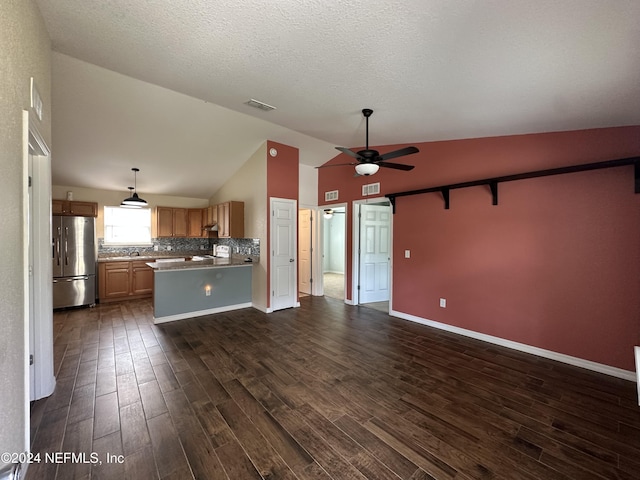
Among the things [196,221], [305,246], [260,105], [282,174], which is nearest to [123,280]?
[196,221]

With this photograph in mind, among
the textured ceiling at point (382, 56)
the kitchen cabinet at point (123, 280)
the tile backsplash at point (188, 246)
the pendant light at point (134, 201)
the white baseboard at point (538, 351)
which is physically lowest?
the white baseboard at point (538, 351)

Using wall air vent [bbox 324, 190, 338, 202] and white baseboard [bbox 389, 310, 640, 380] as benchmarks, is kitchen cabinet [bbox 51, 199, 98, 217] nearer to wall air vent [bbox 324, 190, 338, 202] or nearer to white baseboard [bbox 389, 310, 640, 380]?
wall air vent [bbox 324, 190, 338, 202]

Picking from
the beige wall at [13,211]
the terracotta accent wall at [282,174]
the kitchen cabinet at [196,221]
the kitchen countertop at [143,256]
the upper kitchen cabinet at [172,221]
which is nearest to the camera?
Result: the beige wall at [13,211]

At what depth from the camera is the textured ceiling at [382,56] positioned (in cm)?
167

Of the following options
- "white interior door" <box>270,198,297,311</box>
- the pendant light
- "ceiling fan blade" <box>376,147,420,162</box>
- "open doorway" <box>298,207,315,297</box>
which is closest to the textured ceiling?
"ceiling fan blade" <box>376,147,420,162</box>

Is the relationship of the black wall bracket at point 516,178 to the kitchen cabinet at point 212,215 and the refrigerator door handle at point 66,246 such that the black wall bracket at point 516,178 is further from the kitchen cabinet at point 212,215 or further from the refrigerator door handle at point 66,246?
the refrigerator door handle at point 66,246

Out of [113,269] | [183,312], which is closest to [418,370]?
[183,312]

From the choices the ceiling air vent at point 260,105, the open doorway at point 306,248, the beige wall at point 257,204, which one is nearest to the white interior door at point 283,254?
the beige wall at point 257,204

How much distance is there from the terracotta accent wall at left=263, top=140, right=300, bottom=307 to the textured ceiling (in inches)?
58.2

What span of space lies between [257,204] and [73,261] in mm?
3650

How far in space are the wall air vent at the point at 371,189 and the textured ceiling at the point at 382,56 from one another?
163 cm

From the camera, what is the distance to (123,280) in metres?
5.82

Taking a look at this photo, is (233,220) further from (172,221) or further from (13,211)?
(13,211)

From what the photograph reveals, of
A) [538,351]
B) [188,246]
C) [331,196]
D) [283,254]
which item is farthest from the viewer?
[188,246]
